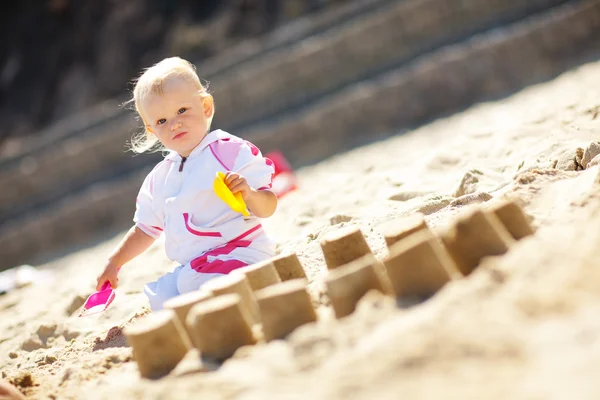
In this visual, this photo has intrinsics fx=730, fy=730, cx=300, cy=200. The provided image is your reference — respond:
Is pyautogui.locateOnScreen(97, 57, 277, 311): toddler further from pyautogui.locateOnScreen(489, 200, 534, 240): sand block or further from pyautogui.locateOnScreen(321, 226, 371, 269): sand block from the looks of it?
pyautogui.locateOnScreen(489, 200, 534, 240): sand block

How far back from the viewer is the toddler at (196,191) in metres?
2.57

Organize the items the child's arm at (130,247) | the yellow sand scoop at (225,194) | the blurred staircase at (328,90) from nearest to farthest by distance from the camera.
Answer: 1. the yellow sand scoop at (225,194)
2. the child's arm at (130,247)
3. the blurred staircase at (328,90)

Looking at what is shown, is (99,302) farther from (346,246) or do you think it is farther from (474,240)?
(474,240)

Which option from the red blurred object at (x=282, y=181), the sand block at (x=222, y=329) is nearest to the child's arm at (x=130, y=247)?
the sand block at (x=222, y=329)

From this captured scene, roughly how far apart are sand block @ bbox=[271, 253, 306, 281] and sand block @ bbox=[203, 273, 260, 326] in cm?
19

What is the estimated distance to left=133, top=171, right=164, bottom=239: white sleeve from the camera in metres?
2.85

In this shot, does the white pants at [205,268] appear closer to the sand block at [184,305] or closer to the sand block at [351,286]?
the sand block at [184,305]

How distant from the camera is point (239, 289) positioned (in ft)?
6.46

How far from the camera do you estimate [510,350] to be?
3.85 ft

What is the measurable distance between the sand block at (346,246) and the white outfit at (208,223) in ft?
1.70

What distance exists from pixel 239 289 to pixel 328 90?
5.12 m

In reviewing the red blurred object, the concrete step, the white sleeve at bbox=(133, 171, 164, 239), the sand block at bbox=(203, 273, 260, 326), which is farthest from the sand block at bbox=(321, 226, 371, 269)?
the concrete step

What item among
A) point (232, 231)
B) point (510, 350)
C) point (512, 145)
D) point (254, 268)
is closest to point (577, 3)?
point (512, 145)

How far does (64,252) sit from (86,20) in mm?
7481
